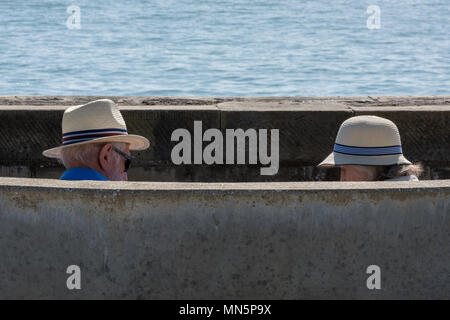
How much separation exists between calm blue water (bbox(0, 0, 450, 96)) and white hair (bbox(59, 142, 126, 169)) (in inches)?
766

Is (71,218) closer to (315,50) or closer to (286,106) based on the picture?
(286,106)

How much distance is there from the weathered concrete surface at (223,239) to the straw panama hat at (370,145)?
0.56 meters

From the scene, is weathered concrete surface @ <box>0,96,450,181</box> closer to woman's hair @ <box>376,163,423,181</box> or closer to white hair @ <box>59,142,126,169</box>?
white hair @ <box>59,142,126,169</box>

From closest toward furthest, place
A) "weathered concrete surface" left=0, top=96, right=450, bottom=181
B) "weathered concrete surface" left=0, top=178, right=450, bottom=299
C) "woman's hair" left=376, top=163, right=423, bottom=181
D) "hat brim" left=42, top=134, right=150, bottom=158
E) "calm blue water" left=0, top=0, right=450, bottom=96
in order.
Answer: "weathered concrete surface" left=0, top=178, right=450, bottom=299 < "woman's hair" left=376, top=163, right=423, bottom=181 < "hat brim" left=42, top=134, right=150, bottom=158 < "weathered concrete surface" left=0, top=96, right=450, bottom=181 < "calm blue water" left=0, top=0, right=450, bottom=96

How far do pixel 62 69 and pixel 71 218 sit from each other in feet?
81.7

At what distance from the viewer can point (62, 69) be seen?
27750 mm

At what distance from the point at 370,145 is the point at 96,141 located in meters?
1.24

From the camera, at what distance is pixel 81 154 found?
4.14 meters

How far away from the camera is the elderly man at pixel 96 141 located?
163 inches

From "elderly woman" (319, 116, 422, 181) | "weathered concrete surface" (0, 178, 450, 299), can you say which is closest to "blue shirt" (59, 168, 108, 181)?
"weathered concrete surface" (0, 178, 450, 299)

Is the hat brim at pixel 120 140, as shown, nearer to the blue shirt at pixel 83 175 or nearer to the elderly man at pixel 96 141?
the elderly man at pixel 96 141

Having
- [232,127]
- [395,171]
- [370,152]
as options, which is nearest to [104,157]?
[370,152]

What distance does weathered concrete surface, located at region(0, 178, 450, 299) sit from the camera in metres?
3.39

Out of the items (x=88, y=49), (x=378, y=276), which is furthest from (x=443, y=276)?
(x=88, y=49)
